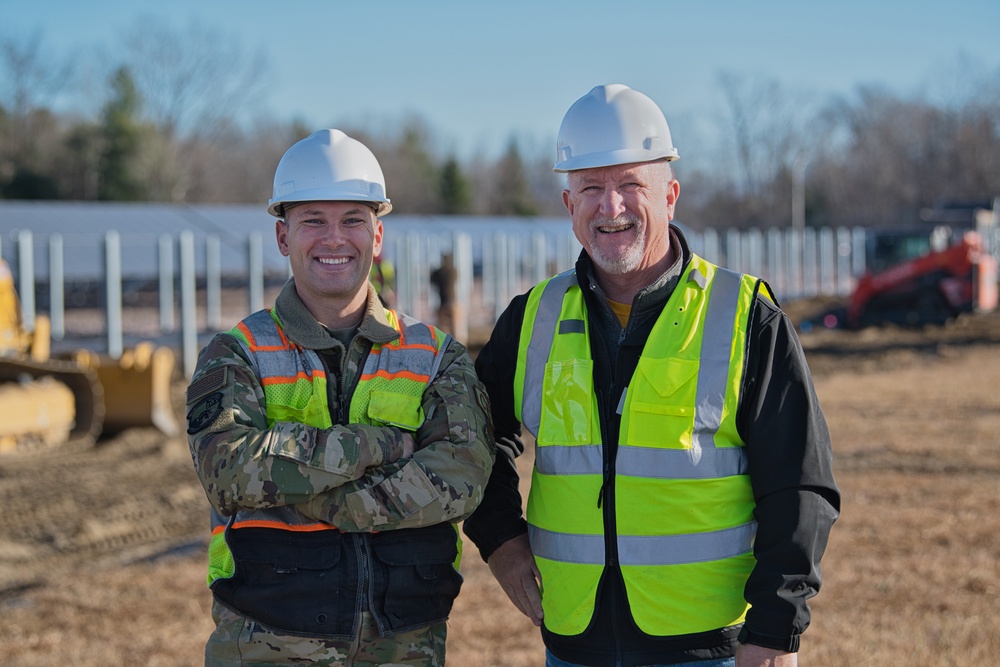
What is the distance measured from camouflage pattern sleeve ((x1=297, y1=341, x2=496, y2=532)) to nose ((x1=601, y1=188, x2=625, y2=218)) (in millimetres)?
586

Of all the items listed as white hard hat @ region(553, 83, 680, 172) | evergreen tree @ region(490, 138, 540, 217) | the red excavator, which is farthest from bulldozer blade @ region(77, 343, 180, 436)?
evergreen tree @ region(490, 138, 540, 217)

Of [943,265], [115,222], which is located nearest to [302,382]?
[943,265]

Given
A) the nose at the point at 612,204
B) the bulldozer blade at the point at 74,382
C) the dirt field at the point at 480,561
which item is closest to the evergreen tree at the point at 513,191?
the dirt field at the point at 480,561

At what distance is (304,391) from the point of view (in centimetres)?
284

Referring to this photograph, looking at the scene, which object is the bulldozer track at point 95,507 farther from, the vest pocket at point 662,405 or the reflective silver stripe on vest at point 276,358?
the vest pocket at point 662,405

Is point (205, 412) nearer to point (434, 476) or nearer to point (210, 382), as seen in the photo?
point (210, 382)

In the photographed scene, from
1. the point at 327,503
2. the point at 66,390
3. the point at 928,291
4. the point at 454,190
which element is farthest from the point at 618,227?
the point at 454,190

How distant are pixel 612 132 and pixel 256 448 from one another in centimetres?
123

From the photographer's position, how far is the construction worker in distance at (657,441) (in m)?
2.60

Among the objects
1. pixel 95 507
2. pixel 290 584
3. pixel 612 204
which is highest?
pixel 612 204

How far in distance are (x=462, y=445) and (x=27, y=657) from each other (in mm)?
3720

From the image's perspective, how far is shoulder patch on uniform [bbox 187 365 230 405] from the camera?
9.07ft

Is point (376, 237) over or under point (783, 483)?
over

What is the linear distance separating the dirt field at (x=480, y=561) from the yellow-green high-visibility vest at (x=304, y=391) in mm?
2707
